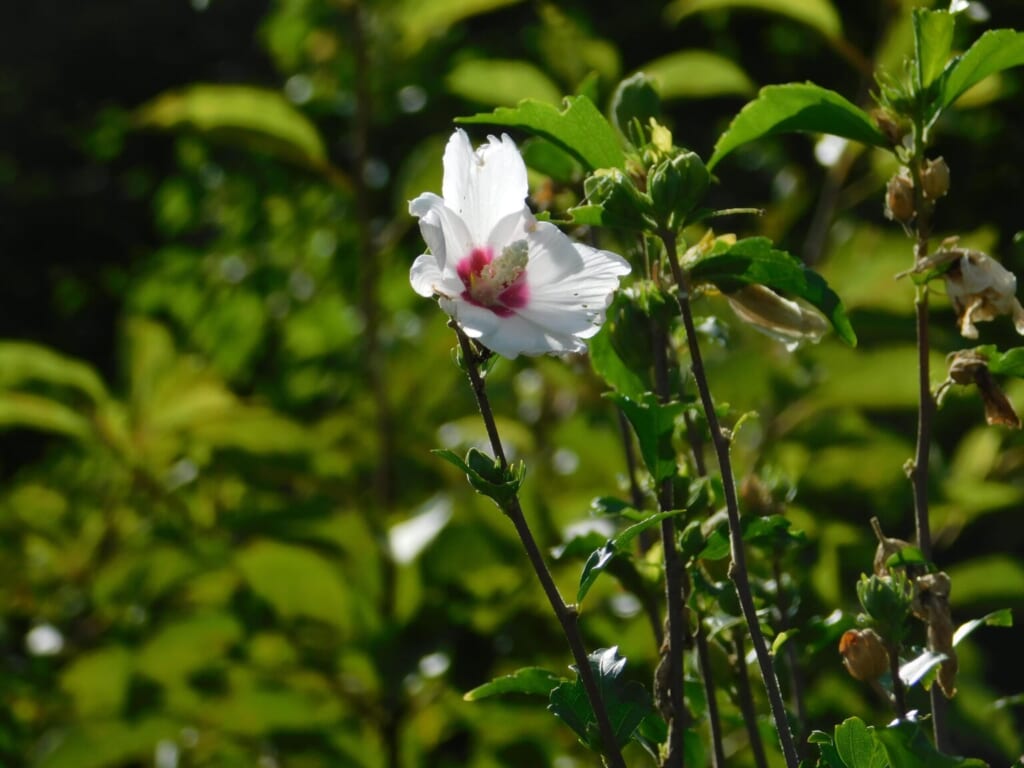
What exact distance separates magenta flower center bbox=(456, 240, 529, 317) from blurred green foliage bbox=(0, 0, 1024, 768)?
6.0 inches

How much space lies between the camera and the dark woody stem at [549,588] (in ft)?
1.53

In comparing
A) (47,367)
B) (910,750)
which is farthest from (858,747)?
(47,367)

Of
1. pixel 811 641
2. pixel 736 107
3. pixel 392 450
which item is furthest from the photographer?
pixel 736 107

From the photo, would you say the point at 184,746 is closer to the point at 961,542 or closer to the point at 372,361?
the point at 372,361

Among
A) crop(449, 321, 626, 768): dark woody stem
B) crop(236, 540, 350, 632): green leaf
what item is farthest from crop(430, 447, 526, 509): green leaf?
crop(236, 540, 350, 632): green leaf

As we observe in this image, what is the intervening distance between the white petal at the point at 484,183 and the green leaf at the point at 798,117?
0.08 metres

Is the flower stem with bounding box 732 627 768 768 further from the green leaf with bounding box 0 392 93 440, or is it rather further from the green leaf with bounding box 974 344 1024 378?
the green leaf with bounding box 0 392 93 440

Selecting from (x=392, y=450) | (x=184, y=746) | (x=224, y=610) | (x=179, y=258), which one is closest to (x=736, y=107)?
(x=179, y=258)

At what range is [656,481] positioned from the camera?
555 mm

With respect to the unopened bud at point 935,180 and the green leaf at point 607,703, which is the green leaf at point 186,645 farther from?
the unopened bud at point 935,180

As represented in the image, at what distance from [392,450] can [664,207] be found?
3.67 feet

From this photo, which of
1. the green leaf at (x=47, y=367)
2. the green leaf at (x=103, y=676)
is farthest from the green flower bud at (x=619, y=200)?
the green leaf at (x=47, y=367)

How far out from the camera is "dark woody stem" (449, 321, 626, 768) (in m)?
0.47

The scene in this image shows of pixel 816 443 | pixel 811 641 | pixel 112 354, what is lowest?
pixel 112 354
